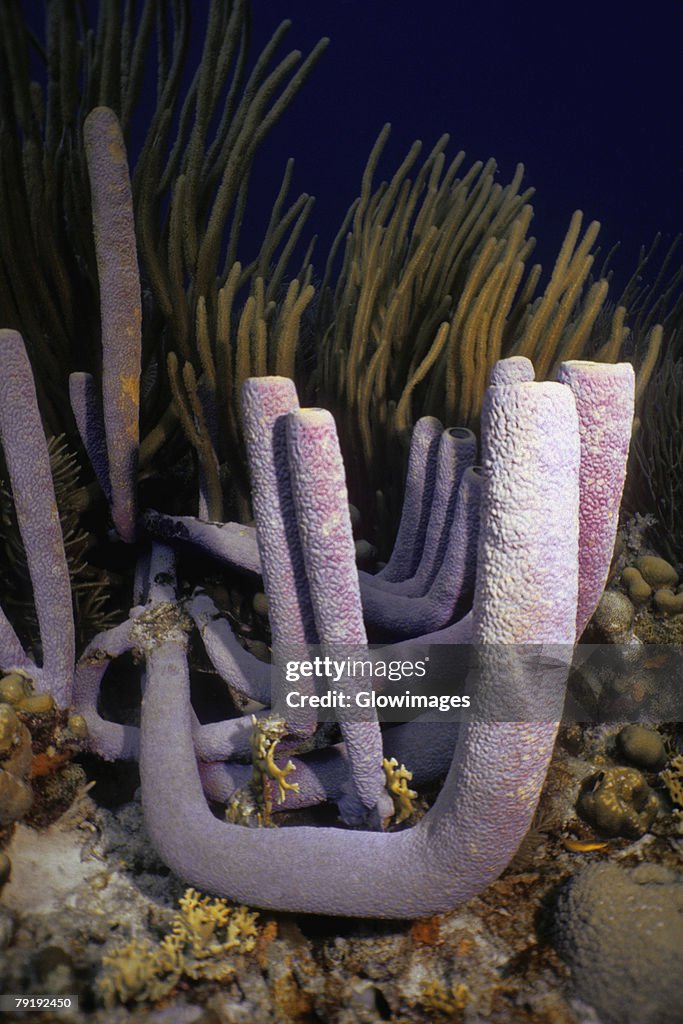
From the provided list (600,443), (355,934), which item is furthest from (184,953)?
(600,443)

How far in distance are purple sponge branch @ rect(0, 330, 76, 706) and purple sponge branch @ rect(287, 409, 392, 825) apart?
75 cm

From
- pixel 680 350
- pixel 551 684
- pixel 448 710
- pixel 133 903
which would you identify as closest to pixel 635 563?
pixel 448 710

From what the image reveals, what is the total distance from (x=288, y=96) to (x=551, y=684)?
70.1 inches

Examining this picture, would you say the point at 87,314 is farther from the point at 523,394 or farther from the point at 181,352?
the point at 523,394

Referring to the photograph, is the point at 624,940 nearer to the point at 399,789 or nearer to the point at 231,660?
the point at 399,789

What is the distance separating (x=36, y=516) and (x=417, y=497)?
1.05 m

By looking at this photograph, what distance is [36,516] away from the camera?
4.99 ft

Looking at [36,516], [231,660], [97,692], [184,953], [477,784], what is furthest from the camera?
[97,692]

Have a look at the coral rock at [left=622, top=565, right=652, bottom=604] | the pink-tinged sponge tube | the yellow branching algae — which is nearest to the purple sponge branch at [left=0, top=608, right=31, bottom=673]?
the yellow branching algae

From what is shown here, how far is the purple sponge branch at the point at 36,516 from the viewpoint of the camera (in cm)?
143

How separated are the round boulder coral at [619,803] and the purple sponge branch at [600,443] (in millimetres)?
658

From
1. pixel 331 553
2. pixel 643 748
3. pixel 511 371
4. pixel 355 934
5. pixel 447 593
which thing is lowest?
pixel 355 934

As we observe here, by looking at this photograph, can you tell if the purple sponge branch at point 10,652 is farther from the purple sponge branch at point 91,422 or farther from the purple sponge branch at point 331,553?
the purple sponge branch at point 331,553

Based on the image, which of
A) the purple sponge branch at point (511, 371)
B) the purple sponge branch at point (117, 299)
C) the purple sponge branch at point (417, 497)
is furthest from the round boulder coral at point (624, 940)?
the purple sponge branch at point (117, 299)
